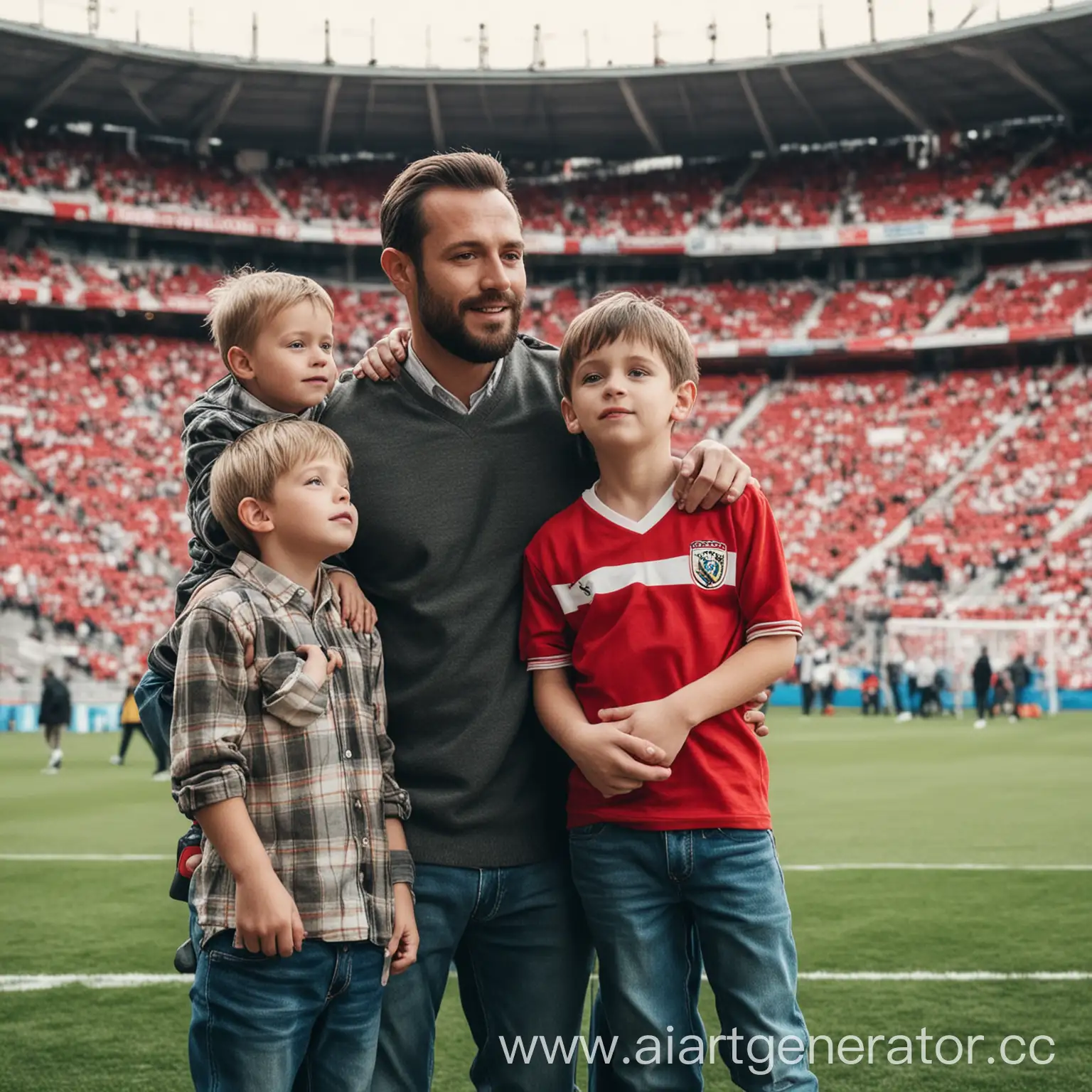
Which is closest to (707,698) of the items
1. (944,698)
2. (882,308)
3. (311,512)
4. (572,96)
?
(311,512)

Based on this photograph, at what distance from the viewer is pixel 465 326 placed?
3.06 metres

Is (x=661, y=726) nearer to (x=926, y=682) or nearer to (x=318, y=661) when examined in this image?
(x=318, y=661)

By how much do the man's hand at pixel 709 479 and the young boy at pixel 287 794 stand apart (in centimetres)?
78

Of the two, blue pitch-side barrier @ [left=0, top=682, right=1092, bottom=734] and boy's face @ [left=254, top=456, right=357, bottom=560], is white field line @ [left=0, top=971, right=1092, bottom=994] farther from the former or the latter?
blue pitch-side barrier @ [left=0, top=682, right=1092, bottom=734]

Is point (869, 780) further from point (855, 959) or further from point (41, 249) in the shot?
point (41, 249)

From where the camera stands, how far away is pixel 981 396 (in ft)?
116

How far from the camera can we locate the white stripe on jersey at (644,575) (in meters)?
2.92

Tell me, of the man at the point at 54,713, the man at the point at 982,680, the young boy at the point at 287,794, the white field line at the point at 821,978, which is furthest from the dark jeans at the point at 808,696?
the young boy at the point at 287,794

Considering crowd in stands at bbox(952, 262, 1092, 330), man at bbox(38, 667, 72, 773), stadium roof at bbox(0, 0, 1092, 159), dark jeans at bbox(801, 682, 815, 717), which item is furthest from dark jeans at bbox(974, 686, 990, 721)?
stadium roof at bbox(0, 0, 1092, 159)

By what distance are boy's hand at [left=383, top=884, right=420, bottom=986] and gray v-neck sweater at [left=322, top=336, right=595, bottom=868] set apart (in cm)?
13

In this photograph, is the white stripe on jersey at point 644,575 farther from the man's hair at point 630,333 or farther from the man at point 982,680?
the man at point 982,680

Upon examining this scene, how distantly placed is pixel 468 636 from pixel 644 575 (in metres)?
0.45

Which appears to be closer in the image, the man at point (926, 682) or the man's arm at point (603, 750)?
the man's arm at point (603, 750)

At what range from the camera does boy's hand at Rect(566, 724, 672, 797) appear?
2740 millimetres
